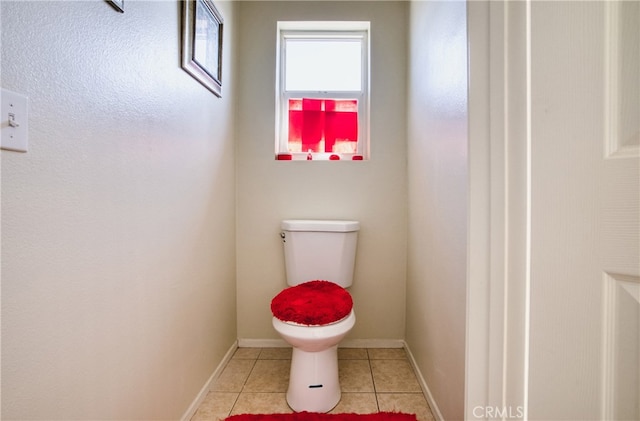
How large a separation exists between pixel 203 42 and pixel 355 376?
1.75 metres

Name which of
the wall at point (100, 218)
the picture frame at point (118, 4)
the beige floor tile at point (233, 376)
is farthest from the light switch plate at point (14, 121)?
the beige floor tile at point (233, 376)

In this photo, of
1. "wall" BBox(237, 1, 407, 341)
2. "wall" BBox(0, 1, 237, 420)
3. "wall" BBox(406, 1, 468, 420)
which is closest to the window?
"wall" BBox(237, 1, 407, 341)

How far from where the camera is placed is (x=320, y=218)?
169 cm

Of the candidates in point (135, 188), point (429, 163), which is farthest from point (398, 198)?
point (135, 188)

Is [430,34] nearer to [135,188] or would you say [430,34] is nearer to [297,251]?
[297,251]

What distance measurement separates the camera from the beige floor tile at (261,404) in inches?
46.6

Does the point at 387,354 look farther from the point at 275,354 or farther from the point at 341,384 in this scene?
the point at 275,354

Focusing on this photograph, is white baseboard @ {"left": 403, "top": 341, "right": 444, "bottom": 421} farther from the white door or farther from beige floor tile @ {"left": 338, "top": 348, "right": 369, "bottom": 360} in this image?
the white door

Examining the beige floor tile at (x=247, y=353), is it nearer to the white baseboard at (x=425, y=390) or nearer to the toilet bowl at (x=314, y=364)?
the toilet bowl at (x=314, y=364)

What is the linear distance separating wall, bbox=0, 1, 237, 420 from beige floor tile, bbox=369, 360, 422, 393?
2.83 ft

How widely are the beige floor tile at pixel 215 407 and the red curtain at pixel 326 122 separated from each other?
140 cm

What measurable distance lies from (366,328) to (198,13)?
6.03 feet

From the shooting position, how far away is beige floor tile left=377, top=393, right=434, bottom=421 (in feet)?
3.84

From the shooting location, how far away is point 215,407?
120cm
